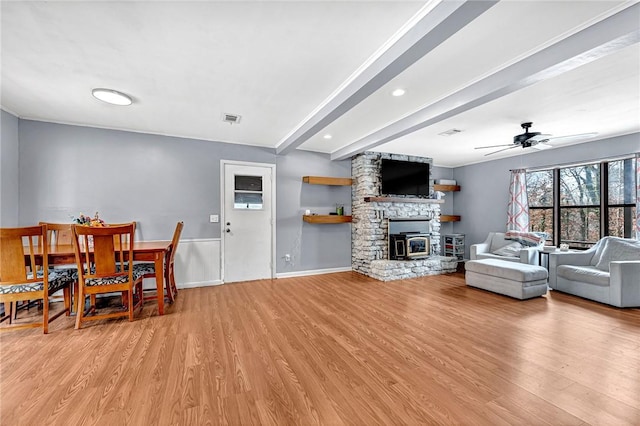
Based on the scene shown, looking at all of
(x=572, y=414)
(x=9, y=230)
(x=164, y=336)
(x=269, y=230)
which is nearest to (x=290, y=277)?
(x=269, y=230)

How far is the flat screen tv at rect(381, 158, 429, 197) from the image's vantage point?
18.3 feet

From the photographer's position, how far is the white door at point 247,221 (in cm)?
482

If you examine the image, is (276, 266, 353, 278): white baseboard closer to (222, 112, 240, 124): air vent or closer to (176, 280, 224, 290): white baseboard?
(176, 280, 224, 290): white baseboard

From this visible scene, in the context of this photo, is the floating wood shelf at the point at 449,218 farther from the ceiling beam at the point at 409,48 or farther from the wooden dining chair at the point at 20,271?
the wooden dining chair at the point at 20,271

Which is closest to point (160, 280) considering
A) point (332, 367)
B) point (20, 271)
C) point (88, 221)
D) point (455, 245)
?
point (20, 271)

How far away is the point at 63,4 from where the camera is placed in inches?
68.7

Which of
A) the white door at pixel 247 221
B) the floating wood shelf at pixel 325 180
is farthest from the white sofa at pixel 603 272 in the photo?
the white door at pixel 247 221

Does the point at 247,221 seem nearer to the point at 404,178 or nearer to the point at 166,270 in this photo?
the point at 166,270

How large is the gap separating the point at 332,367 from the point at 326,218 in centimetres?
337

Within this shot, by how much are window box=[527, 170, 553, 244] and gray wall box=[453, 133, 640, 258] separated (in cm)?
31

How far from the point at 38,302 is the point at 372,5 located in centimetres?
513

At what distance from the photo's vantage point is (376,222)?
5426 millimetres

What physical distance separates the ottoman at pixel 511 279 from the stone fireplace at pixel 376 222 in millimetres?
1170

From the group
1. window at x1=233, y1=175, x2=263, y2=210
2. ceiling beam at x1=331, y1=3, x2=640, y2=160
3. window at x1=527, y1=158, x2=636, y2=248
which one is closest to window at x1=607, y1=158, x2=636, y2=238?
window at x1=527, y1=158, x2=636, y2=248
